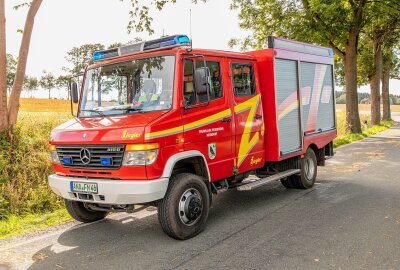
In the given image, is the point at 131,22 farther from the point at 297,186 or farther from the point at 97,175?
the point at 97,175

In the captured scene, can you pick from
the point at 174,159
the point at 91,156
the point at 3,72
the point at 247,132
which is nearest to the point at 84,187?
the point at 91,156

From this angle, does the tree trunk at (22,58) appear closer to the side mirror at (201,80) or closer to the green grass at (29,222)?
the green grass at (29,222)

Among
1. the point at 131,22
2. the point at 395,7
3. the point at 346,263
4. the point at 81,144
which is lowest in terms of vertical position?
the point at 346,263

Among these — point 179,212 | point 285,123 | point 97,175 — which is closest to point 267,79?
point 285,123

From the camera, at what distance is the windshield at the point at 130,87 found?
5.30 m

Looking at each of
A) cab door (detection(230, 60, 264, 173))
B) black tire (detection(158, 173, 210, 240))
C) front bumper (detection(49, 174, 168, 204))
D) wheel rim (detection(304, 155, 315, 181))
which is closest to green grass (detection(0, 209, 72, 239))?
front bumper (detection(49, 174, 168, 204))

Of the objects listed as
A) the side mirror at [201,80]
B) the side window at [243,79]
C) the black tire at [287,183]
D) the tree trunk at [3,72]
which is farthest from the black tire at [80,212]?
the black tire at [287,183]

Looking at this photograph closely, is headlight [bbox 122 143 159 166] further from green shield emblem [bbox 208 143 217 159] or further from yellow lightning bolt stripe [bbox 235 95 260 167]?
yellow lightning bolt stripe [bbox 235 95 260 167]

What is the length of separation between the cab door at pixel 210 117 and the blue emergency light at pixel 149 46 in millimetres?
289

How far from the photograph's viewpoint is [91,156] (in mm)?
5105

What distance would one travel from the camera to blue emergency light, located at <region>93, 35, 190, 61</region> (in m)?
5.42

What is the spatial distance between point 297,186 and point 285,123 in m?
1.62

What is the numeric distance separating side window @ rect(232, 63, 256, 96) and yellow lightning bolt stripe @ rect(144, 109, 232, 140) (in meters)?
0.52

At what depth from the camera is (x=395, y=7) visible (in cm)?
1833
